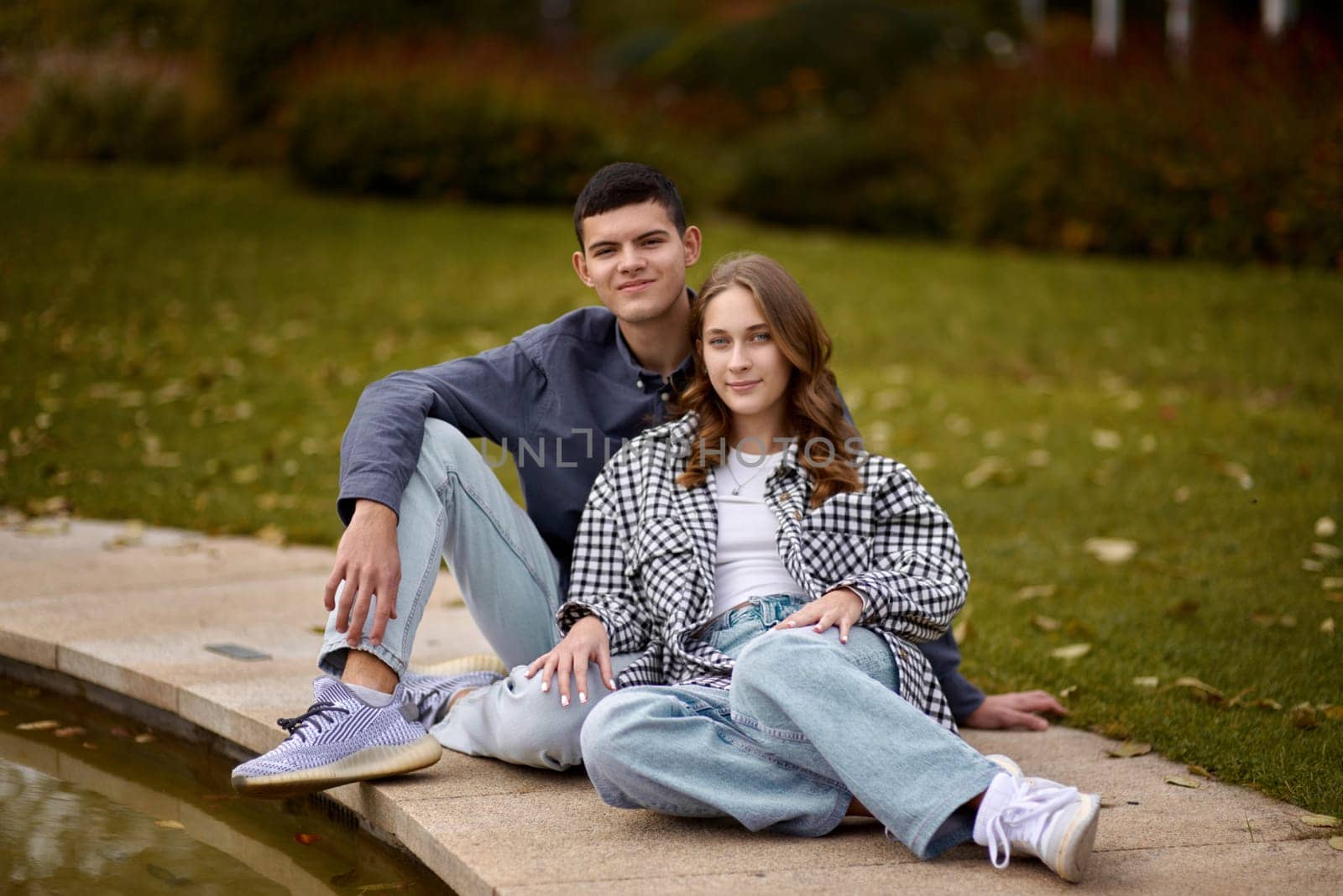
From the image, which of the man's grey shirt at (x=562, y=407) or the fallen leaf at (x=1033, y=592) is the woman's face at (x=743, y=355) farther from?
the fallen leaf at (x=1033, y=592)

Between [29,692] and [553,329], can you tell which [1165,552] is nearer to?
[553,329]

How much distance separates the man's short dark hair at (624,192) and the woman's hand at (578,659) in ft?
3.09

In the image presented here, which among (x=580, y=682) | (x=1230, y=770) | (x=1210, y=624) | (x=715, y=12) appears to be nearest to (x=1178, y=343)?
(x=1210, y=624)

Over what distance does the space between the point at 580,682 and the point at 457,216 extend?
32.4 feet

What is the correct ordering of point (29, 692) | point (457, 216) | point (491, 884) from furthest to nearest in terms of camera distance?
point (457, 216), point (29, 692), point (491, 884)

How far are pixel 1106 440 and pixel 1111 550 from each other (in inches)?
62.3

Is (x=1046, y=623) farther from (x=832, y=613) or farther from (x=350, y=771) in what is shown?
(x=350, y=771)

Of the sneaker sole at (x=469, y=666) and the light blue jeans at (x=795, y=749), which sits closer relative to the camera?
the light blue jeans at (x=795, y=749)

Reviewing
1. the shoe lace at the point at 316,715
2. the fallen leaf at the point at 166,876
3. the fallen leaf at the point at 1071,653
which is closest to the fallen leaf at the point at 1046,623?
the fallen leaf at the point at 1071,653

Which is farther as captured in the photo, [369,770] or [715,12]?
[715,12]

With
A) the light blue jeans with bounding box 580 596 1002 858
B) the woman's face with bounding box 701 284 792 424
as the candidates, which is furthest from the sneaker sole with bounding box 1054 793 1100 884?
the woman's face with bounding box 701 284 792 424

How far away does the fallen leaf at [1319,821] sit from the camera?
2.72 metres

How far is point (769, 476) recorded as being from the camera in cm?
298

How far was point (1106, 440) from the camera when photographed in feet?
21.4
